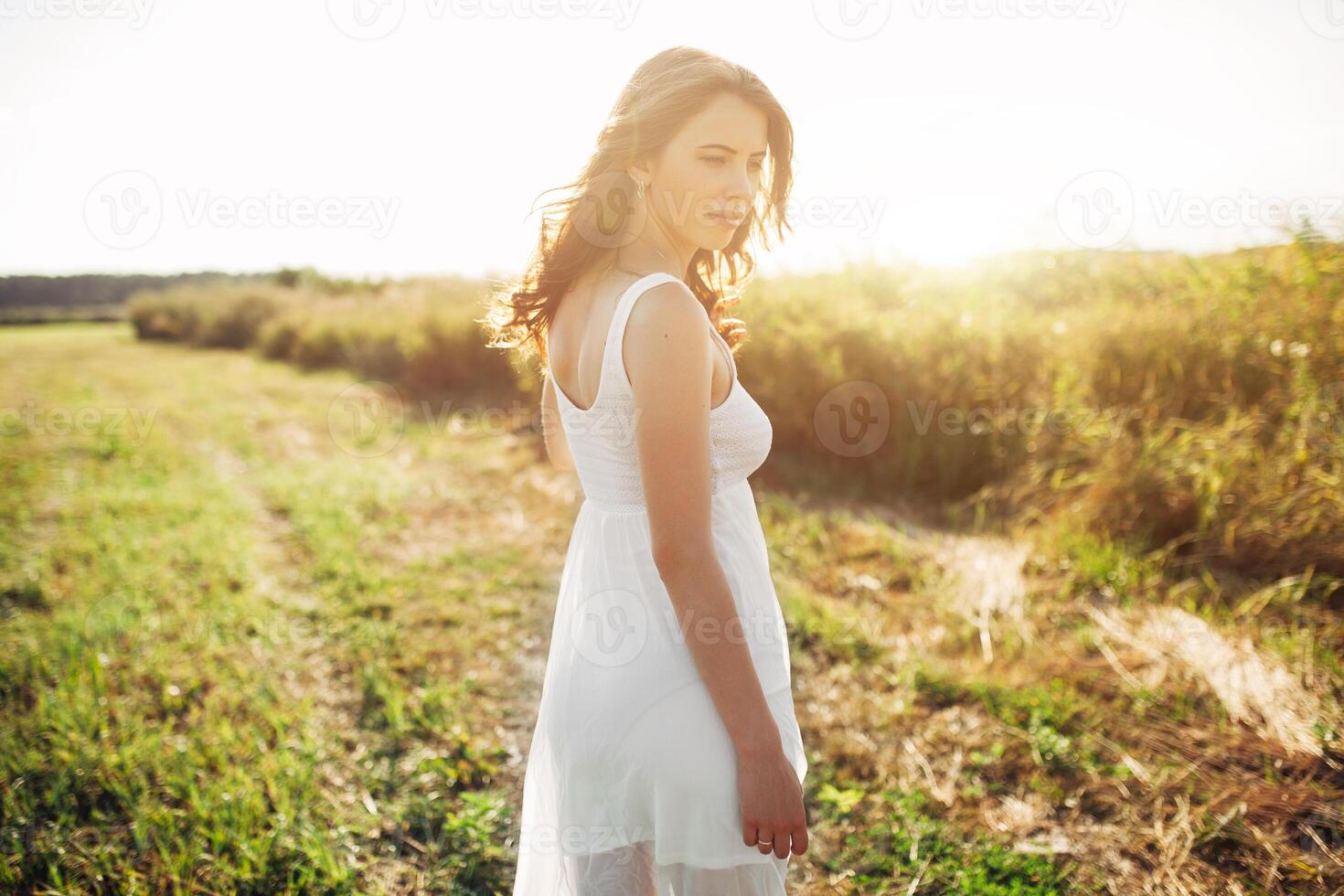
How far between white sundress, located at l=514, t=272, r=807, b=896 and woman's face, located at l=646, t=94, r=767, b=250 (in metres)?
0.22

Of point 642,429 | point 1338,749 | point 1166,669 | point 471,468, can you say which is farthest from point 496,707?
point 471,468

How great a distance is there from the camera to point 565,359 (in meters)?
1.40

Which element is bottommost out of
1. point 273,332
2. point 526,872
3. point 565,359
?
point 526,872

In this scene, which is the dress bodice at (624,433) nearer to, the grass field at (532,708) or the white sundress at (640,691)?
the white sundress at (640,691)

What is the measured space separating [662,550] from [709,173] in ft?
2.24

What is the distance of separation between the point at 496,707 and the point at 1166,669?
294cm

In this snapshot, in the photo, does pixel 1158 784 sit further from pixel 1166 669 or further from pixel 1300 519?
pixel 1300 519

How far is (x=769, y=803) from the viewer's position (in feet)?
3.67

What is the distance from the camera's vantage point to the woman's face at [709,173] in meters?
1.32

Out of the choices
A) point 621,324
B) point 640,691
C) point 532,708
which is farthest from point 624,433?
point 532,708

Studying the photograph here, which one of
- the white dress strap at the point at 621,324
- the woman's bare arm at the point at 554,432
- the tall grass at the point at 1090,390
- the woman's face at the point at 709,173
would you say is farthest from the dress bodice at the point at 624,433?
the tall grass at the point at 1090,390

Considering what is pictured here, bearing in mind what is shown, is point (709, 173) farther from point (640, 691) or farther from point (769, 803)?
point (769, 803)

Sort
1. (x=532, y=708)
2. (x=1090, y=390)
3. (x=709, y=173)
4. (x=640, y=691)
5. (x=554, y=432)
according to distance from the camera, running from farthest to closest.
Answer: (x=1090, y=390) → (x=532, y=708) → (x=554, y=432) → (x=709, y=173) → (x=640, y=691)

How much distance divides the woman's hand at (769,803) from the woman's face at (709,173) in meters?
0.89
